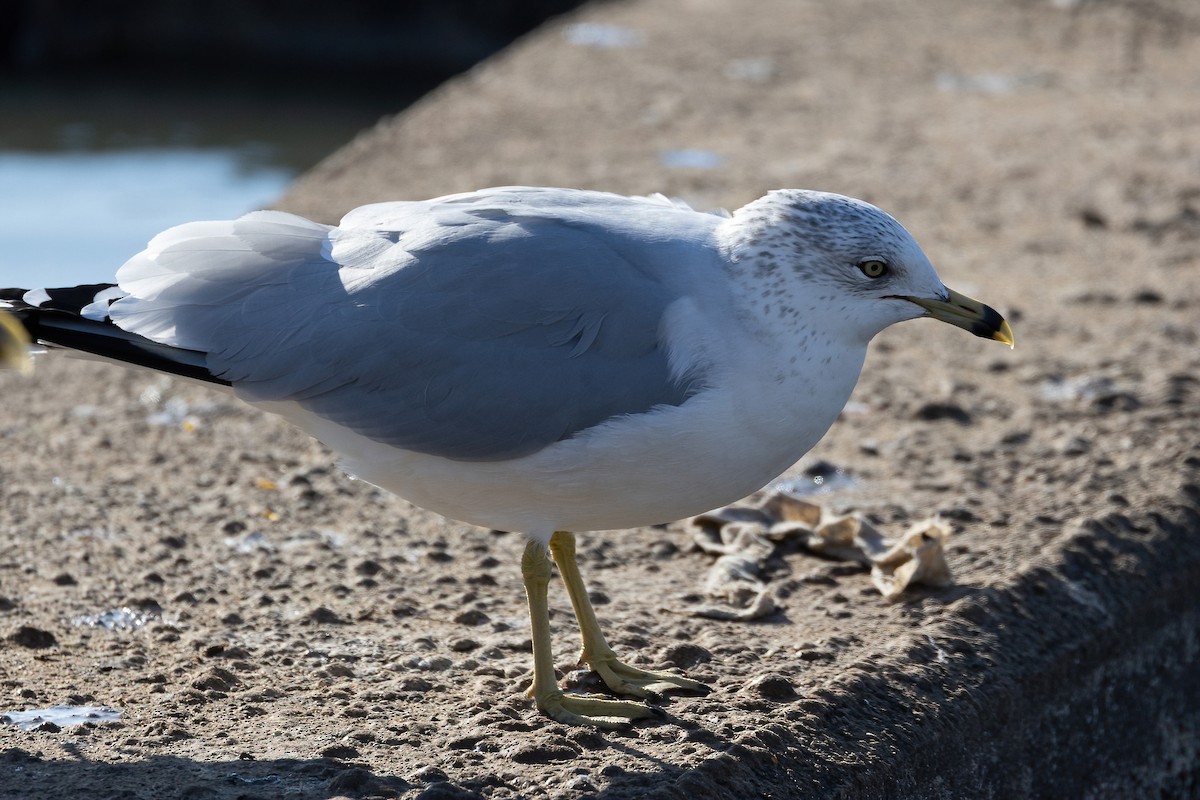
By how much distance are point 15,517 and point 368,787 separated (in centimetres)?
189

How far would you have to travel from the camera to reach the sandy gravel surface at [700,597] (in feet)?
9.75

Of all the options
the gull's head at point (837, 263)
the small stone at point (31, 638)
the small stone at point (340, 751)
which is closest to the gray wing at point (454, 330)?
the gull's head at point (837, 263)

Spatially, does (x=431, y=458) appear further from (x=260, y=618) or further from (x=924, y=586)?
(x=924, y=586)

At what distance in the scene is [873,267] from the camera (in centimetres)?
302

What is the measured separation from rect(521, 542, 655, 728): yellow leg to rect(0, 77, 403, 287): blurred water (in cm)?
514

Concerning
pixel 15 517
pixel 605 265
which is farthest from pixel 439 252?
pixel 15 517

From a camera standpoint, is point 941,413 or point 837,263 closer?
point 837,263

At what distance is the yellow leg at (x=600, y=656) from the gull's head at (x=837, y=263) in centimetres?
77

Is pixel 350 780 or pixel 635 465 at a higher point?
pixel 635 465

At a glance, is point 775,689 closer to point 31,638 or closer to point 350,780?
point 350,780

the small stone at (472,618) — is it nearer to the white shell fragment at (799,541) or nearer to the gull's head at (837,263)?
the white shell fragment at (799,541)

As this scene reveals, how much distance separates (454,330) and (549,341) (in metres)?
0.19

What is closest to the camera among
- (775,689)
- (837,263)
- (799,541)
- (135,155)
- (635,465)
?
(635,465)

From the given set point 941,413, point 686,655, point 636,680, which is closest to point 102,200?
point 941,413
